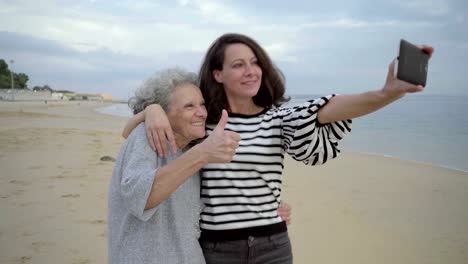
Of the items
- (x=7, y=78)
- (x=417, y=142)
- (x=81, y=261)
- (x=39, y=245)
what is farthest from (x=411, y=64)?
(x=7, y=78)

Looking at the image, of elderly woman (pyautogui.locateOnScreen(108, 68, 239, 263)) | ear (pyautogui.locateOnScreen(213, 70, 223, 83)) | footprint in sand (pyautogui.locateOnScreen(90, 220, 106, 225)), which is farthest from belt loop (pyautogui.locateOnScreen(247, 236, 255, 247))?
footprint in sand (pyautogui.locateOnScreen(90, 220, 106, 225))

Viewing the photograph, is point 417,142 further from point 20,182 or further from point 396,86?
point 396,86

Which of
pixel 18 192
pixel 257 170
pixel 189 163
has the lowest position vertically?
pixel 18 192

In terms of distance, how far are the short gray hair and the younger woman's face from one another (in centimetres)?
21

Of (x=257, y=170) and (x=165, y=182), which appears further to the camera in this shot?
(x=257, y=170)

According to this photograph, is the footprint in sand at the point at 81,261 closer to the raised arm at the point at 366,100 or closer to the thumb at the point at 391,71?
the raised arm at the point at 366,100

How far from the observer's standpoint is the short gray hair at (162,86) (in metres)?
2.17

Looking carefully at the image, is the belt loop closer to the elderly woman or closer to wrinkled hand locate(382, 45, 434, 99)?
the elderly woman

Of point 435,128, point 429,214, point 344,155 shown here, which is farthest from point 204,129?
point 435,128

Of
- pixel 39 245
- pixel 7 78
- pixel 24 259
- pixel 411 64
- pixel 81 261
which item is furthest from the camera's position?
pixel 7 78

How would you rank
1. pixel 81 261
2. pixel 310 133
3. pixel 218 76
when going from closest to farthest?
pixel 310 133 → pixel 218 76 → pixel 81 261

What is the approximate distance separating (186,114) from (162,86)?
0.20 metres

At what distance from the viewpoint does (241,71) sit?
2.35m

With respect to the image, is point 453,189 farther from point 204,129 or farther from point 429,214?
point 204,129
